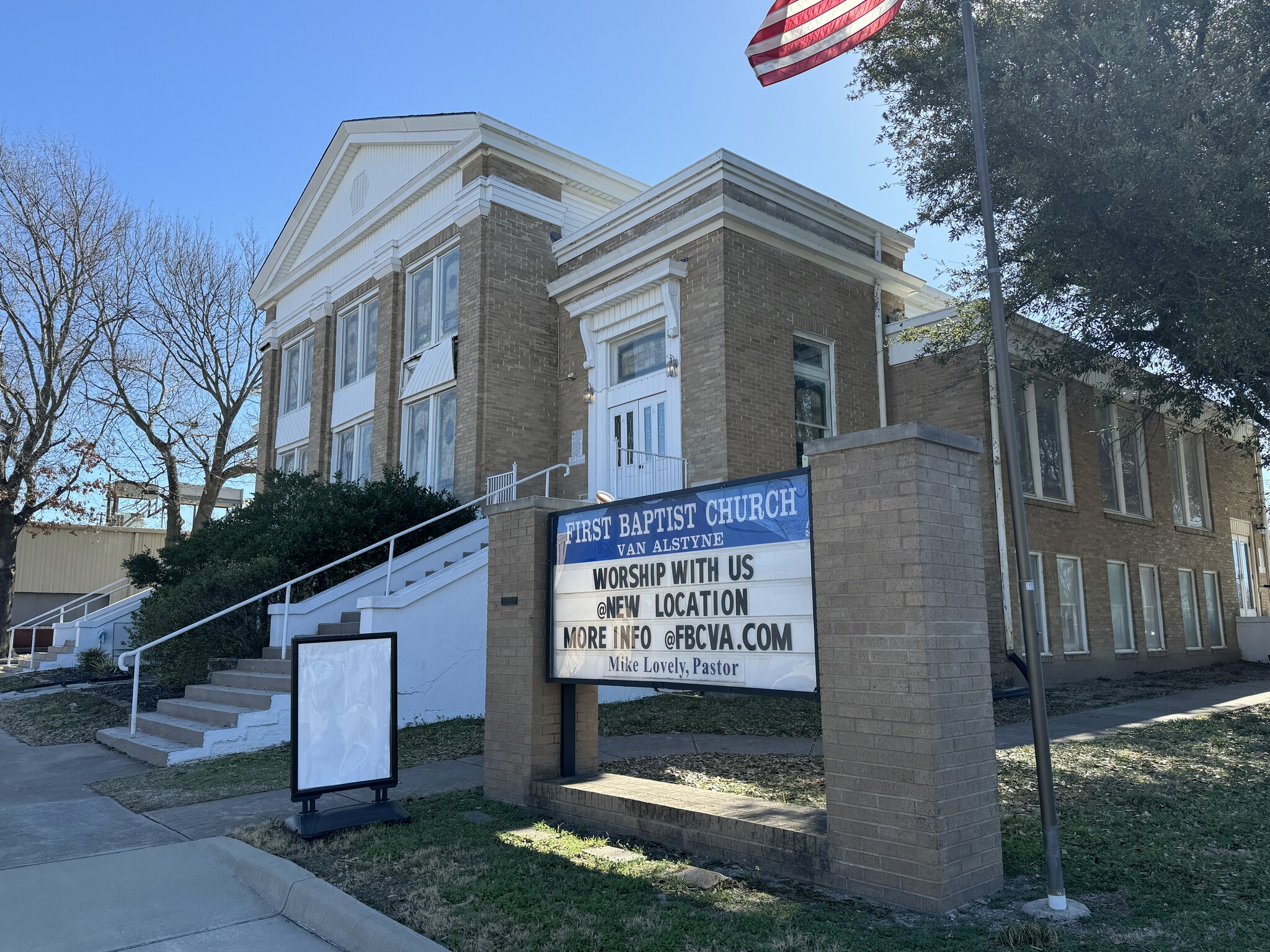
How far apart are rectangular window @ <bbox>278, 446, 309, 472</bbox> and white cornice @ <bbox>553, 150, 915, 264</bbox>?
10147 millimetres

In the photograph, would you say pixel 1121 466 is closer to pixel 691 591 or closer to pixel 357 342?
pixel 691 591

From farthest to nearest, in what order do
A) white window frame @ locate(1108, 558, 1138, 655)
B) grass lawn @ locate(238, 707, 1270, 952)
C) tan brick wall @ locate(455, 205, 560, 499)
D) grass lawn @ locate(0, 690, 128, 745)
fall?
white window frame @ locate(1108, 558, 1138, 655), tan brick wall @ locate(455, 205, 560, 499), grass lawn @ locate(0, 690, 128, 745), grass lawn @ locate(238, 707, 1270, 952)

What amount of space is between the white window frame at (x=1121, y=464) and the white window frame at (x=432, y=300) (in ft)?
45.4

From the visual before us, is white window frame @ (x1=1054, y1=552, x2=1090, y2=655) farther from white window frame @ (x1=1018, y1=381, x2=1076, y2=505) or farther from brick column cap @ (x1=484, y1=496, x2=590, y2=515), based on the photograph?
brick column cap @ (x1=484, y1=496, x2=590, y2=515)

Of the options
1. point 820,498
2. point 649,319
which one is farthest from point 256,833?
point 649,319

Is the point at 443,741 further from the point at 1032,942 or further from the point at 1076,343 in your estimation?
the point at 1076,343

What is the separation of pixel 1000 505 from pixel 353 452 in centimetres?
1443

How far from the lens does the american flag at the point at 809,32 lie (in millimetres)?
7766

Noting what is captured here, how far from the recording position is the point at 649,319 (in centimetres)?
1534

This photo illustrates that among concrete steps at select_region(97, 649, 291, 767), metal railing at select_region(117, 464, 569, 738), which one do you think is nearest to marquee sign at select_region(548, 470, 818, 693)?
concrete steps at select_region(97, 649, 291, 767)

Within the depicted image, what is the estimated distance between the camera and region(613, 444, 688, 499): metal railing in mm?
14156

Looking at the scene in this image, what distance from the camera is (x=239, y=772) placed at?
8.98 meters

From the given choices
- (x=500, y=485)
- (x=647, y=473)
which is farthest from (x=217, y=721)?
(x=647, y=473)

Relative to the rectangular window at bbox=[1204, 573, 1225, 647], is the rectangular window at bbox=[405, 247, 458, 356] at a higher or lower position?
higher
